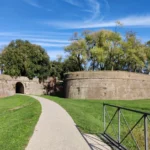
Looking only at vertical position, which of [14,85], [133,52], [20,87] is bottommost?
[20,87]

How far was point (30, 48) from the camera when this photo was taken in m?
45.0

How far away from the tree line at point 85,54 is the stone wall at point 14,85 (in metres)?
1.09

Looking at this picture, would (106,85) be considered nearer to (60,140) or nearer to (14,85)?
(14,85)

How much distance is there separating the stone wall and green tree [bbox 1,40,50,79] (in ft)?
3.40

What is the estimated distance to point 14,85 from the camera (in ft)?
134

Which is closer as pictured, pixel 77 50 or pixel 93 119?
pixel 93 119

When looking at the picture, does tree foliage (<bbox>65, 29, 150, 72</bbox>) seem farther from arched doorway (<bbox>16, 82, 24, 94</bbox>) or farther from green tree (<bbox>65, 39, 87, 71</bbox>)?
arched doorway (<bbox>16, 82, 24, 94</bbox>)

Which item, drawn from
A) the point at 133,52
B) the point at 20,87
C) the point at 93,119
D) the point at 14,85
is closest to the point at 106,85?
the point at 133,52

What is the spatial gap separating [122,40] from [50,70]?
48.9ft

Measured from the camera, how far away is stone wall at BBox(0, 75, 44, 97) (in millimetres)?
39062

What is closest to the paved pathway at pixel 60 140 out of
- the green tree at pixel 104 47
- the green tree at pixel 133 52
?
the green tree at pixel 104 47

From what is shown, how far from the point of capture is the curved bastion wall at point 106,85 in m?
34.7

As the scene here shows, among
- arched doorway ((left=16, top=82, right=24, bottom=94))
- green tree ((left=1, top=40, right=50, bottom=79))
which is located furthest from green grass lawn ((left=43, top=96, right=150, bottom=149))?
arched doorway ((left=16, top=82, right=24, bottom=94))

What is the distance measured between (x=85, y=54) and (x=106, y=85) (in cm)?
1135
